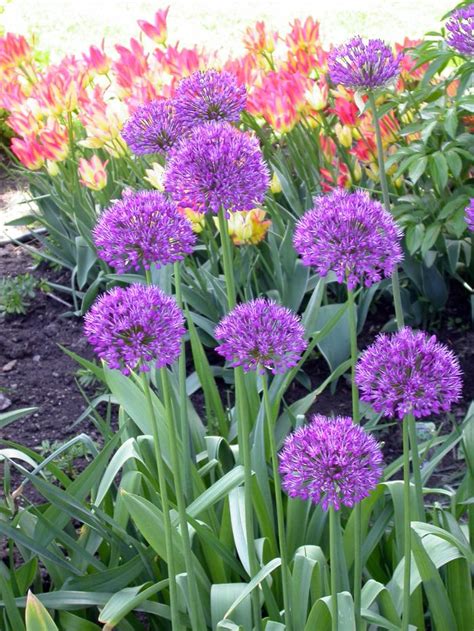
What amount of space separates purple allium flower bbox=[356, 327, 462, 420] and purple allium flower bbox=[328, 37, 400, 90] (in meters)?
0.72

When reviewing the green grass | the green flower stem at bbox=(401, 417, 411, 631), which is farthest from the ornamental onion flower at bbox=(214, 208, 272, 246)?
the green grass

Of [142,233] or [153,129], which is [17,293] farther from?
[142,233]

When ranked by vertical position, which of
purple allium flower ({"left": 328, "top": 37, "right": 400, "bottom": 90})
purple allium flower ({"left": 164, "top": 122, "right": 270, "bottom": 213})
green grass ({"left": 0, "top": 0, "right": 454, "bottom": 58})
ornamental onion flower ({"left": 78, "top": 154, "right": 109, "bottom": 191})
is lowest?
purple allium flower ({"left": 164, "top": 122, "right": 270, "bottom": 213})

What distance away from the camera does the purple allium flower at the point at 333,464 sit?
121 centimetres

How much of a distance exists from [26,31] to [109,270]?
4.54 m

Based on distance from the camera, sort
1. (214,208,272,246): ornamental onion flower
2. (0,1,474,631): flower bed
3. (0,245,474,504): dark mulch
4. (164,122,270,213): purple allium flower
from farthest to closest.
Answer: (0,245,474,504): dark mulch < (214,208,272,246): ornamental onion flower < (164,122,270,213): purple allium flower < (0,1,474,631): flower bed

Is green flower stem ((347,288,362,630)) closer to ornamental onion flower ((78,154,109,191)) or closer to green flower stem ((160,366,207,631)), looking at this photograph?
green flower stem ((160,366,207,631))

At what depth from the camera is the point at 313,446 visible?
4.02ft

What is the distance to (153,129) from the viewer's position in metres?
1.77

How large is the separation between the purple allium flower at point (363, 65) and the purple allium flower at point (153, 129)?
0.33m

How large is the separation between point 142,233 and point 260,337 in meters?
0.23

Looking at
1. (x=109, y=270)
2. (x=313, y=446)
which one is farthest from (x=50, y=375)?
(x=313, y=446)

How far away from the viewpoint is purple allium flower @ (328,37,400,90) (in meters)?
1.82

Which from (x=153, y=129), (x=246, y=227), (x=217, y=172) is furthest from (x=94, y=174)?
(x=217, y=172)
